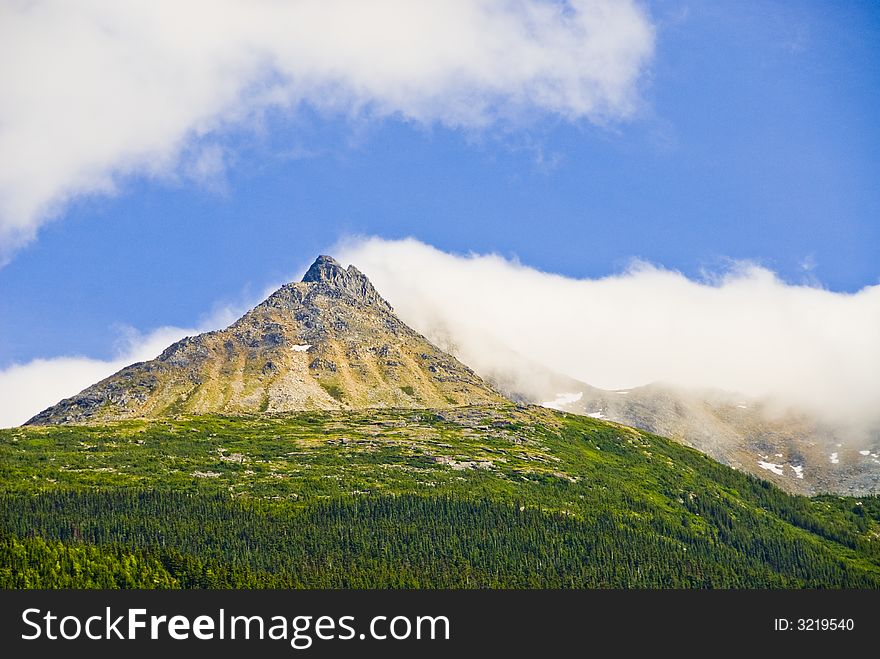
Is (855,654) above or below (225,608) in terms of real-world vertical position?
below

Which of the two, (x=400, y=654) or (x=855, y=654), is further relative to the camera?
(x=855, y=654)

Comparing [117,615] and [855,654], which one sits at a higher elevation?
[117,615]

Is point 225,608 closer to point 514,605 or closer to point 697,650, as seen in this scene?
point 514,605

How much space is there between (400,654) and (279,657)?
1397cm

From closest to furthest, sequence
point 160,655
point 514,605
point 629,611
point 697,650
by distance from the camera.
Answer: point 160,655 → point 697,650 → point 629,611 → point 514,605

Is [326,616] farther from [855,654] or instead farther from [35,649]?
[855,654]

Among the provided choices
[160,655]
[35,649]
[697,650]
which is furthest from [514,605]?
[35,649]

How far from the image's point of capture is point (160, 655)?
354ft

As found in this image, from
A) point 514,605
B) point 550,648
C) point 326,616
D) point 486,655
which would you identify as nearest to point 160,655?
point 326,616

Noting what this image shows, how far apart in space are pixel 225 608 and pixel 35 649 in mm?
22810

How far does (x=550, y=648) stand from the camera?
124 metres

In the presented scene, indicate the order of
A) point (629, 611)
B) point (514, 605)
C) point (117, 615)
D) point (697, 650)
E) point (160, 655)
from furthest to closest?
point (514, 605)
point (629, 611)
point (697, 650)
point (117, 615)
point (160, 655)

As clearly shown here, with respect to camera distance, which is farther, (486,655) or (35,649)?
(486,655)

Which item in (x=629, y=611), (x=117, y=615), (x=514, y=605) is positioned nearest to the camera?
(x=117, y=615)
